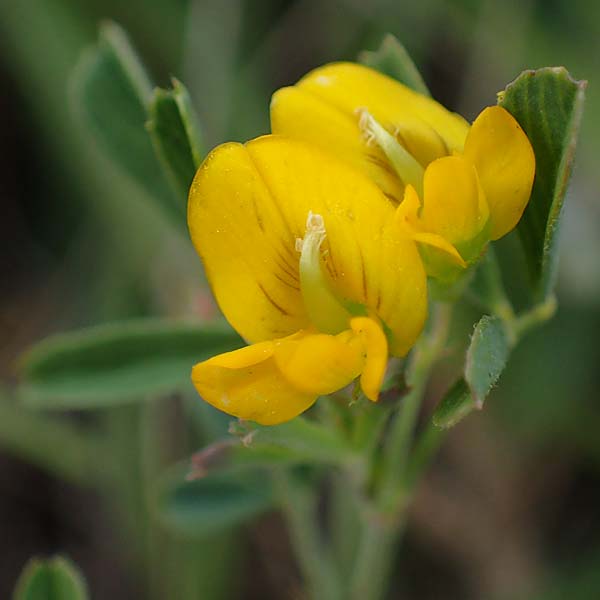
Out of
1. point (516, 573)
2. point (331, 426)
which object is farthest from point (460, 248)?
point (516, 573)

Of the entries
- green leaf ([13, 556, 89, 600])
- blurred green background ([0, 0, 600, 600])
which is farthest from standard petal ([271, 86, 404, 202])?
blurred green background ([0, 0, 600, 600])

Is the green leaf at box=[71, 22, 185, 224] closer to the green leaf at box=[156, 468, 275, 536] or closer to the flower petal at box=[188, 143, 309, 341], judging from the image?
the flower petal at box=[188, 143, 309, 341]

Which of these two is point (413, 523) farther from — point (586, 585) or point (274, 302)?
point (274, 302)

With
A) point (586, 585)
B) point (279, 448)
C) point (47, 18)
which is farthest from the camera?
point (47, 18)

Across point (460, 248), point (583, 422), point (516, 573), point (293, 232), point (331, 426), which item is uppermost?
point (293, 232)

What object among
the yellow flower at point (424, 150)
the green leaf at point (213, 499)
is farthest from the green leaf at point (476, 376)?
the green leaf at point (213, 499)

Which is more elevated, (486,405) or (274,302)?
(274,302)

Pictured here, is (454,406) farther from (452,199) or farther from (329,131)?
(329,131)

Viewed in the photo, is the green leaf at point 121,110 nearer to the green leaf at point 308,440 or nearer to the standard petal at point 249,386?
the green leaf at point 308,440
